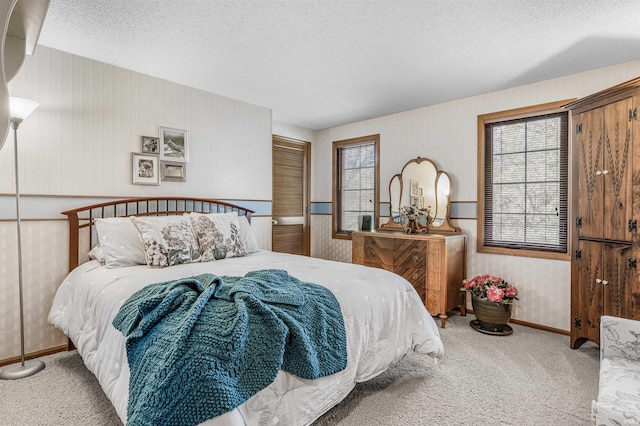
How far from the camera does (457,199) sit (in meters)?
3.83

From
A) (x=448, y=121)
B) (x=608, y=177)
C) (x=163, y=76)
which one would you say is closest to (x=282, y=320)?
(x=608, y=177)

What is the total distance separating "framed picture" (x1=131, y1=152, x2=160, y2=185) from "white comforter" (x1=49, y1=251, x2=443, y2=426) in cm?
87

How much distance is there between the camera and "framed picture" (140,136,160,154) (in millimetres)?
3148

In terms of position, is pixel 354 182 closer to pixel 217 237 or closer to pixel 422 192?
pixel 422 192

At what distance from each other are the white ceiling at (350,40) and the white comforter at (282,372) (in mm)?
1655

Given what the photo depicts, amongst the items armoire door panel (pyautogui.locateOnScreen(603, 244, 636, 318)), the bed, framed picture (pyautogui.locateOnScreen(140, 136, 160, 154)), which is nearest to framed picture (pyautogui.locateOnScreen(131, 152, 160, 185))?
framed picture (pyautogui.locateOnScreen(140, 136, 160, 154))

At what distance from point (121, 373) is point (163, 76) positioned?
8.80 feet

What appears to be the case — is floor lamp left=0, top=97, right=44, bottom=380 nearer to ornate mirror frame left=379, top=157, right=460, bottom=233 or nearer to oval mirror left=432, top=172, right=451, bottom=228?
ornate mirror frame left=379, top=157, right=460, bottom=233

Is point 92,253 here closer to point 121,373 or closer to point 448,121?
point 121,373

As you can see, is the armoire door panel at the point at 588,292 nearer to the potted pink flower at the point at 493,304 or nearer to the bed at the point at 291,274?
the potted pink flower at the point at 493,304

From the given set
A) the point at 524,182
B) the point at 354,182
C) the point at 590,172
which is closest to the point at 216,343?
the point at 590,172

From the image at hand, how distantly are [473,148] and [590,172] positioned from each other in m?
1.27

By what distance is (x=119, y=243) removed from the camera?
251 cm

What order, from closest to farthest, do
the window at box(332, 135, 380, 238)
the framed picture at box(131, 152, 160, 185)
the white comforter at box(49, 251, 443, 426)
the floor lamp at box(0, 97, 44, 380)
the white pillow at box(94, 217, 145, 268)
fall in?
the white comforter at box(49, 251, 443, 426) → the floor lamp at box(0, 97, 44, 380) → the white pillow at box(94, 217, 145, 268) → the framed picture at box(131, 152, 160, 185) → the window at box(332, 135, 380, 238)
